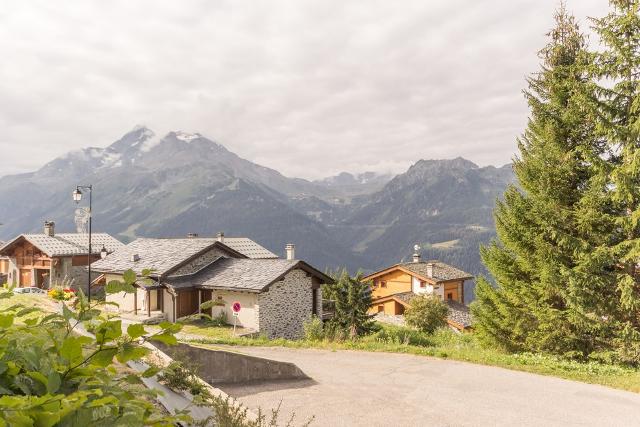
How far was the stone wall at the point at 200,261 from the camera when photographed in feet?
101

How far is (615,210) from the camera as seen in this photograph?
676 inches

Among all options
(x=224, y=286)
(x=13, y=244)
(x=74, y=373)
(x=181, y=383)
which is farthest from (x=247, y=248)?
(x=74, y=373)

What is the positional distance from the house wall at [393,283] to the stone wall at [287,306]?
25.2m

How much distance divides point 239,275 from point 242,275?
0.26 meters

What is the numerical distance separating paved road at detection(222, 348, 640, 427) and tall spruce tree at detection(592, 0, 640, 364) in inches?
186

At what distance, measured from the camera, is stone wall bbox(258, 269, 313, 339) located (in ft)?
90.9

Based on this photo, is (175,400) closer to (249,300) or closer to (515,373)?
(515,373)

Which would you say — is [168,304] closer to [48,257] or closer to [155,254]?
[155,254]

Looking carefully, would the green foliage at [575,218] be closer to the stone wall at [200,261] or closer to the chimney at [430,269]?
the stone wall at [200,261]

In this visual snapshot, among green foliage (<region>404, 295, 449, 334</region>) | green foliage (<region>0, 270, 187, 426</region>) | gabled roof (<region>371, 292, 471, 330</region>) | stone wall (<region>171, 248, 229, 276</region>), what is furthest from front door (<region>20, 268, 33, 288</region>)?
green foliage (<region>0, 270, 187, 426</region>)

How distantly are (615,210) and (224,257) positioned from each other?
1040 inches

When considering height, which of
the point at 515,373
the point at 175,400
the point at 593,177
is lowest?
the point at 515,373

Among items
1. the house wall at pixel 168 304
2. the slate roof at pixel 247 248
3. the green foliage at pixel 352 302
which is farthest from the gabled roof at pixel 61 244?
the green foliage at pixel 352 302

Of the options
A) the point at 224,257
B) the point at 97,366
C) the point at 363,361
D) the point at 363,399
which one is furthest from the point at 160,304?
the point at 97,366
